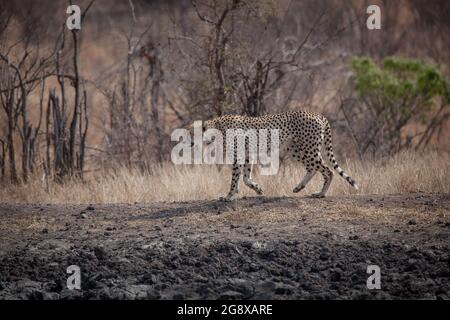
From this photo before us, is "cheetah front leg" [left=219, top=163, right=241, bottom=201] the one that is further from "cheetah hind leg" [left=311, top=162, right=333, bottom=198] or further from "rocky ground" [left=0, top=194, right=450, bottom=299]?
"cheetah hind leg" [left=311, top=162, right=333, bottom=198]

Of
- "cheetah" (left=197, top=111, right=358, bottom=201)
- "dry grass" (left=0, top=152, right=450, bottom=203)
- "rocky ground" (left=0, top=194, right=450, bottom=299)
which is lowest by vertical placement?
"rocky ground" (left=0, top=194, right=450, bottom=299)

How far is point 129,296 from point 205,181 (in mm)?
3705

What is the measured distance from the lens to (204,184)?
9.82 meters

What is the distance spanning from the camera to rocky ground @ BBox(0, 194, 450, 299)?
6461 millimetres

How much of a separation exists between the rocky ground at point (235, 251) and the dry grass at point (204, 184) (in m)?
1.15

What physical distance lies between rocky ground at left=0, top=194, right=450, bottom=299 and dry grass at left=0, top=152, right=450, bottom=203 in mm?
1146

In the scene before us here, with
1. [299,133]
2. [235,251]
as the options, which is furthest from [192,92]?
[235,251]

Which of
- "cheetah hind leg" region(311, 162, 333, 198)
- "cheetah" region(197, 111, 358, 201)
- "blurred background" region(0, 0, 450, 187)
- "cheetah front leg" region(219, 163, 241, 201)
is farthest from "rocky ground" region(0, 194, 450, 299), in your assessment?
"blurred background" region(0, 0, 450, 187)

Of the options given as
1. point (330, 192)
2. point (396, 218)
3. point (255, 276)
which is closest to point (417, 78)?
point (330, 192)

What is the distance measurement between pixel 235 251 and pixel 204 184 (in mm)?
2862

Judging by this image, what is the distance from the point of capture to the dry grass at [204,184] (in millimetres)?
Answer: 9680

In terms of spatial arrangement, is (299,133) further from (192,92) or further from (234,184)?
(192,92)

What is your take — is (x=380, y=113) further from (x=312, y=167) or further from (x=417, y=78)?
(x=312, y=167)

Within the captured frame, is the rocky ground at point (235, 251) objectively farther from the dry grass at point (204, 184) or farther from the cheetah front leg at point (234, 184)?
the dry grass at point (204, 184)
